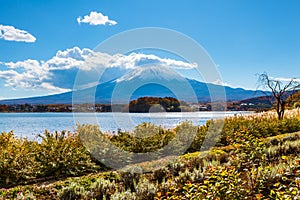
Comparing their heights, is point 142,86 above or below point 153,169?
above

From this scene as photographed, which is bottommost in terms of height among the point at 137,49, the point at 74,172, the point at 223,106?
the point at 74,172

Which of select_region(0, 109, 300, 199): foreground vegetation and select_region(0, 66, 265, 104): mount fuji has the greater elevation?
select_region(0, 66, 265, 104): mount fuji

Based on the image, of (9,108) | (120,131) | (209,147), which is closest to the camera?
(120,131)

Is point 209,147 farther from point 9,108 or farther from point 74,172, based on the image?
point 9,108

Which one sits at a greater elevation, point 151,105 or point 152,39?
point 152,39

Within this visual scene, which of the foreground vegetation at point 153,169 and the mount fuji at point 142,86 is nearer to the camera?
the foreground vegetation at point 153,169

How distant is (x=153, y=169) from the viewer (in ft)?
19.6

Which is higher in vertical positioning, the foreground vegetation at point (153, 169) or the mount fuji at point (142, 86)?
the mount fuji at point (142, 86)

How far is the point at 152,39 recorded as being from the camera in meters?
7.25

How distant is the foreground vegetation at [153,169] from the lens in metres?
3.87

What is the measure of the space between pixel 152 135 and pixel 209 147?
2.17 meters

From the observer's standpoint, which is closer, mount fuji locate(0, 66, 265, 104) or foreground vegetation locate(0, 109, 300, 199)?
foreground vegetation locate(0, 109, 300, 199)

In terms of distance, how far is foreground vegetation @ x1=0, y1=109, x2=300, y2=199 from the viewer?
152 inches

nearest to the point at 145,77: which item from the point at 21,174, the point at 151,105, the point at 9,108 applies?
the point at 151,105
